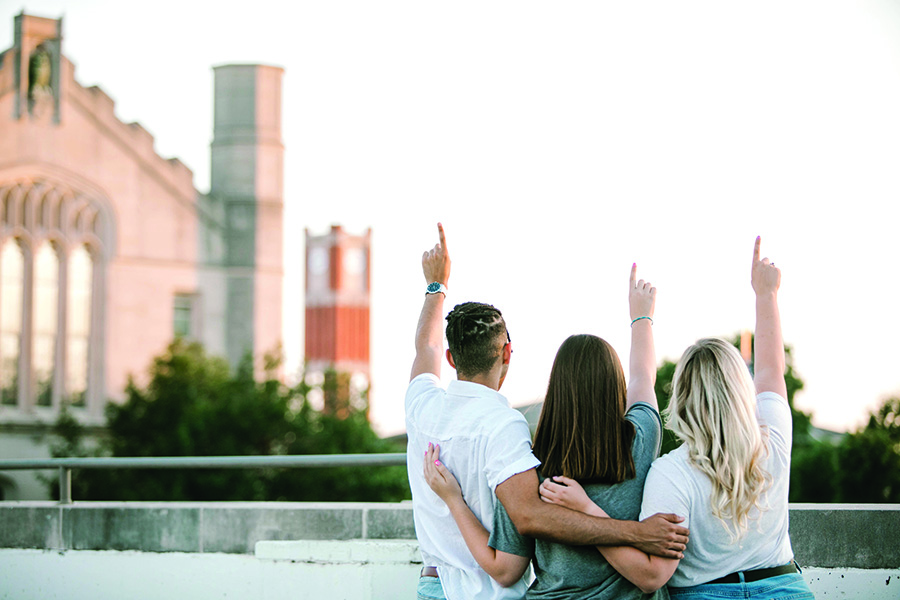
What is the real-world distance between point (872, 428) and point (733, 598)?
107ft

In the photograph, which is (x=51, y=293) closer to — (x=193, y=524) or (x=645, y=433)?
(x=193, y=524)

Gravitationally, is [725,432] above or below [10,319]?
below

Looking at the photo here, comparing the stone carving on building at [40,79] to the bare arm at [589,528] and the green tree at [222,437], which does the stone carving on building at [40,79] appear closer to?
the green tree at [222,437]

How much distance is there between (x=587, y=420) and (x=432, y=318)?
32.1 inches

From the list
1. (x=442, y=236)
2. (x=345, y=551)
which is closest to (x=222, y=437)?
(x=345, y=551)

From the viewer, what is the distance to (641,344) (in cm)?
353

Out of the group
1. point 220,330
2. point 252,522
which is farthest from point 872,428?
point 252,522

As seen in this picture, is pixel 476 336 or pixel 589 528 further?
pixel 476 336

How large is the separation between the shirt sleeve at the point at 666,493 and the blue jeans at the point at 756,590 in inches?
10.0

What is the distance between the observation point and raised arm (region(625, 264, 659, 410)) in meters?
3.33

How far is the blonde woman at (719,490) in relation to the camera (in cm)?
299

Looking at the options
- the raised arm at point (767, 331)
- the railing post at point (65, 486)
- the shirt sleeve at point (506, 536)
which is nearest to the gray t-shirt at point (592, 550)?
the shirt sleeve at point (506, 536)

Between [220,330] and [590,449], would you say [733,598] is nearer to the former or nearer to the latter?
[590,449]

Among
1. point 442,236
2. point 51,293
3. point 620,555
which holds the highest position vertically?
point 51,293
